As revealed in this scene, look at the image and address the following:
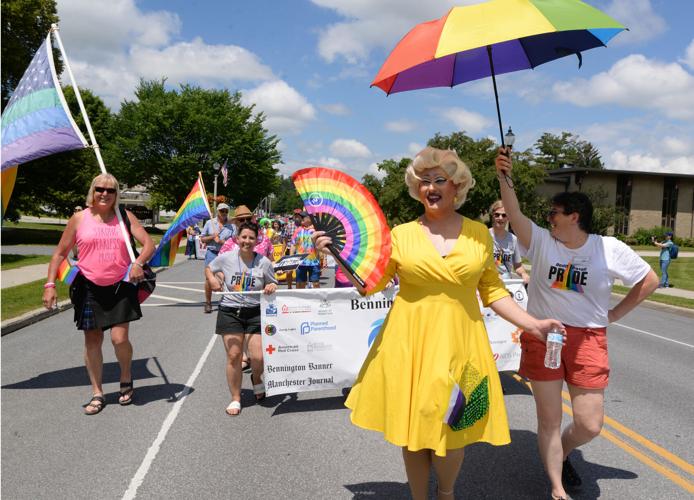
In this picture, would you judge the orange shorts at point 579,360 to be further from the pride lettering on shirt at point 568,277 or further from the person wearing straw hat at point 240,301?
the person wearing straw hat at point 240,301

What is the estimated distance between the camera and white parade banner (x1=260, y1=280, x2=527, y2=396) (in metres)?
5.17

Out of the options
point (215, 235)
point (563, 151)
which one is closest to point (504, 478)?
point (215, 235)

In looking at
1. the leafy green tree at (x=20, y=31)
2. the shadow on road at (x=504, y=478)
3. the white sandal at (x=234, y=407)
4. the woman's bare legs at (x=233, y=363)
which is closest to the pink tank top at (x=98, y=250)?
the woman's bare legs at (x=233, y=363)

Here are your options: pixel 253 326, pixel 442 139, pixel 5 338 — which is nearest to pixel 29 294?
pixel 5 338

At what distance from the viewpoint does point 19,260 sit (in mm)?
18875

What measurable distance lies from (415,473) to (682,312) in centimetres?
1320

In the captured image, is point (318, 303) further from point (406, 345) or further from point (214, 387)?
point (406, 345)

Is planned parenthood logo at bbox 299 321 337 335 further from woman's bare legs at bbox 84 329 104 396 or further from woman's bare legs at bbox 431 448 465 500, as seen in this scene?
woman's bare legs at bbox 431 448 465 500

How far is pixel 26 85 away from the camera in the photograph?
17.3ft

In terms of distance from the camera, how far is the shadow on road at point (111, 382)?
17.2ft

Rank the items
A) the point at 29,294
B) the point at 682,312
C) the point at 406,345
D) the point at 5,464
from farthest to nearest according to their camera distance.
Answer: the point at 682,312, the point at 29,294, the point at 5,464, the point at 406,345

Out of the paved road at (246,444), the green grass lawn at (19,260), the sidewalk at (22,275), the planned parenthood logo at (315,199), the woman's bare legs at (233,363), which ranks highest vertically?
the planned parenthood logo at (315,199)

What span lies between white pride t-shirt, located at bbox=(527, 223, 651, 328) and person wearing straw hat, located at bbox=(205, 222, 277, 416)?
2631mm

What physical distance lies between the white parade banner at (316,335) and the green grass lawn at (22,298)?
225 inches
